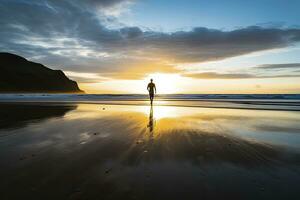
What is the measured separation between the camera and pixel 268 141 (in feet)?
21.9

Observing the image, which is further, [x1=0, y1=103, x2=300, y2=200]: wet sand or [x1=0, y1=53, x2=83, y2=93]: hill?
[x1=0, y1=53, x2=83, y2=93]: hill

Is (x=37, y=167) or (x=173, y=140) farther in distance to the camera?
(x=173, y=140)

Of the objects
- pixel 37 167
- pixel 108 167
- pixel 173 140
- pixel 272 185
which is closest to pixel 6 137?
pixel 37 167

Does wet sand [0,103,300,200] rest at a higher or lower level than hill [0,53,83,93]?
lower

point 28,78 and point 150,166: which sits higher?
point 28,78

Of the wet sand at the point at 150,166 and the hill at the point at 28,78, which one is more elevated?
the hill at the point at 28,78

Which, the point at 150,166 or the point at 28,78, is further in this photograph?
the point at 28,78

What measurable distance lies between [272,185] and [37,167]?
4.46 m

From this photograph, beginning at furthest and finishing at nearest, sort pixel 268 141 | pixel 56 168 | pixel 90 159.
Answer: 1. pixel 268 141
2. pixel 90 159
3. pixel 56 168

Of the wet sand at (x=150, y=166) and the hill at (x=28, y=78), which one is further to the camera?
the hill at (x=28, y=78)

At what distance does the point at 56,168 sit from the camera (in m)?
4.30

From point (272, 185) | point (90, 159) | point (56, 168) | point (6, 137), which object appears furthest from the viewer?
point (6, 137)

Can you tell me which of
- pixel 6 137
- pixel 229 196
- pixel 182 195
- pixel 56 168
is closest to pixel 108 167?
pixel 56 168

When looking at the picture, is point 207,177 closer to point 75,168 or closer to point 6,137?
point 75,168
